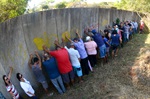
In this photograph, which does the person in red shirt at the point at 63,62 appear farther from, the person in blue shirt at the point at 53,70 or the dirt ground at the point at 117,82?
the dirt ground at the point at 117,82

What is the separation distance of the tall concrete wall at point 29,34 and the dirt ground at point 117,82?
129 cm

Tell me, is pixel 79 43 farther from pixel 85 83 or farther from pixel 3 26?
pixel 3 26

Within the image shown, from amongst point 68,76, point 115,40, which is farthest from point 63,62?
point 115,40

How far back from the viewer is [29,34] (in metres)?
5.35

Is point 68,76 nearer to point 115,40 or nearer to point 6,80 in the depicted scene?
point 6,80

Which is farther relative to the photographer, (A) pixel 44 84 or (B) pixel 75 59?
(B) pixel 75 59

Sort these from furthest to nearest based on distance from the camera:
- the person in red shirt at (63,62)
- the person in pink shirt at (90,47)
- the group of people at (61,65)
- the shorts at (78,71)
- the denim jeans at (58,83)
→ the person in pink shirt at (90,47) < the shorts at (78,71) < the denim jeans at (58,83) < the person in red shirt at (63,62) < the group of people at (61,65)

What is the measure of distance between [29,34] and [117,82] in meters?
3.09

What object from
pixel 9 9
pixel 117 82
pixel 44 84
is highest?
pixel 9 9

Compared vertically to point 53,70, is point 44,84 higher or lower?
lower

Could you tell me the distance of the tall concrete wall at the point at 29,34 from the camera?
189 inches

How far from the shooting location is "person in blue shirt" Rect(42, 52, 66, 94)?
5.30 meters

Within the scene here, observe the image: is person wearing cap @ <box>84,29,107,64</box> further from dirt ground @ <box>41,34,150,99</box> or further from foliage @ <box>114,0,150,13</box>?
foliage @ <box>114,0,150,13</box>

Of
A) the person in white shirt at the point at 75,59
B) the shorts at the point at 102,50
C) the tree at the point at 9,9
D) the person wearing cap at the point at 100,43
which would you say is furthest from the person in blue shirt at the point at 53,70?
the tree at the point at 9,9
